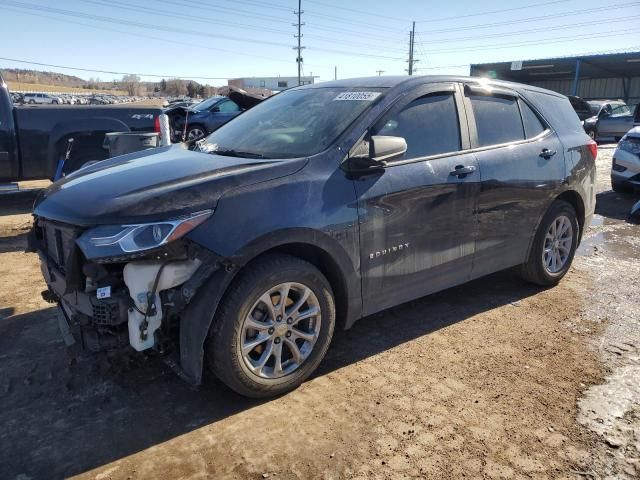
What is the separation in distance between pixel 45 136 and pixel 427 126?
20.0 feet

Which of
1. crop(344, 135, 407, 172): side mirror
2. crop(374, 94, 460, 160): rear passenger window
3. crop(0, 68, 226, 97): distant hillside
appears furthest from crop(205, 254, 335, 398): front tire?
crop(0, 68, 226, 97): distant hillside

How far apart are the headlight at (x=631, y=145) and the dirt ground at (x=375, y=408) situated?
599 centimetres

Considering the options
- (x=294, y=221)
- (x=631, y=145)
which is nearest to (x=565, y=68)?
(x=631, y=145)

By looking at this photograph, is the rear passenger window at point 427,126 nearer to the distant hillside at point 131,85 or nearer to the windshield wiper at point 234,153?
the windshield wiper at point 234,153

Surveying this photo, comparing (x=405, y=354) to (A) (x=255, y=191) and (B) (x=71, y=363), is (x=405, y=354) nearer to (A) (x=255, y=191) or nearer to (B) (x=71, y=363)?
(A) (x=255, y=191)

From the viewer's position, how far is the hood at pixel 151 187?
104 inches

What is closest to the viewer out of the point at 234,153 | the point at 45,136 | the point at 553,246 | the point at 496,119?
the point at 234,153

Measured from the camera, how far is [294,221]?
2.88 m

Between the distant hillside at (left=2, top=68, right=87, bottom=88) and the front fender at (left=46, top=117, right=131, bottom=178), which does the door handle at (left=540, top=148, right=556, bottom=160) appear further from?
the distant hillside at (left=2, top=68, right=87, bottom=88)

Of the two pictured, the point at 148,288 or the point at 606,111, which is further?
the point at 606,111

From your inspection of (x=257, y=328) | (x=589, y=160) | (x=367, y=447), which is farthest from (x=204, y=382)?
(x=589, y=160)

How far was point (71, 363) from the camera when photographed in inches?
133

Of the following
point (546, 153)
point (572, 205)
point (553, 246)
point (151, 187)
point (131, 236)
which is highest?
point (546, 153)

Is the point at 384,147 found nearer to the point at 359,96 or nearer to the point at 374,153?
the point at 374,153
